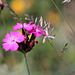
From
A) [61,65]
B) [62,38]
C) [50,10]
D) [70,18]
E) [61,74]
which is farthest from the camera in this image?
[50,10]

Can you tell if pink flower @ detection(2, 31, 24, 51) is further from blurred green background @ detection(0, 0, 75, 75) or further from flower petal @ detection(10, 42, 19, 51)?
blurred green background @ detection(0, 0, 75, 75)

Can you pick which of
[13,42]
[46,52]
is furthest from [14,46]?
[46,52]

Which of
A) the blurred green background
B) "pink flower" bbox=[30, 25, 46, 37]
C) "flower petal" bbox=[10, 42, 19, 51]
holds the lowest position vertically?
the blurred green background

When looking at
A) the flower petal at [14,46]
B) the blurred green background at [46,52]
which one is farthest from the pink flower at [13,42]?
the blurred green background at [46,52]

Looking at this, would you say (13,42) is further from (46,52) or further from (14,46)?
(46,52)

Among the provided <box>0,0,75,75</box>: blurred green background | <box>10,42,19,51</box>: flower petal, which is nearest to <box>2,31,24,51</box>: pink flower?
<box>10,42,19,51</box>: flower petal

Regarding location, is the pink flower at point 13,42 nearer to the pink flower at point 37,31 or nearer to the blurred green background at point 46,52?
the pink flower at point 37,31

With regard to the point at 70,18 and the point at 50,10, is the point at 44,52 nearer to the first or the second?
the point at 70,18

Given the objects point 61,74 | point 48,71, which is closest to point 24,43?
point 61,74

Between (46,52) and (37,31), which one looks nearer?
(37,31)
